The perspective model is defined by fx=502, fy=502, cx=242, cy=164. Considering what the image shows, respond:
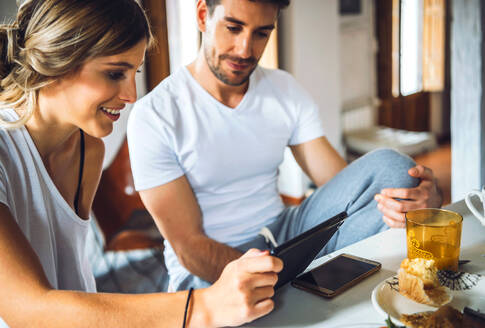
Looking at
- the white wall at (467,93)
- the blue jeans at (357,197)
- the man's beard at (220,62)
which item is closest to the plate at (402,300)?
the blue jeans at (357,197)

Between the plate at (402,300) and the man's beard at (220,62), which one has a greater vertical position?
the man's beard at (220,62)

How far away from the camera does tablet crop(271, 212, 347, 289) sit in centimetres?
78

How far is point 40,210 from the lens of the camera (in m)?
1.09

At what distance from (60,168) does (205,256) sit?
456 mm

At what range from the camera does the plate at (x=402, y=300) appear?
2.49ft

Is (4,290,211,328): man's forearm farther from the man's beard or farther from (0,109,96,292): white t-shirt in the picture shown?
the man's beard

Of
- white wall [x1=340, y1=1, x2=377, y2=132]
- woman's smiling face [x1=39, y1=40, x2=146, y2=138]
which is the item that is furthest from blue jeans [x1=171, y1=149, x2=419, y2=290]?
white wall [x1=340, y1=1, x2=377, y2=132]

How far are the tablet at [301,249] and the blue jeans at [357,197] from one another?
39cm

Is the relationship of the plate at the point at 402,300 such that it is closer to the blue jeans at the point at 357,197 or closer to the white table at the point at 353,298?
the white table at the point at 353,298

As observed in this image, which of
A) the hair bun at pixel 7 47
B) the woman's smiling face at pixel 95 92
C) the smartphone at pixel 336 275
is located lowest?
the smartphone at pixel 336 275

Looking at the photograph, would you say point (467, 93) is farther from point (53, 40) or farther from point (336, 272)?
point (53, 40)

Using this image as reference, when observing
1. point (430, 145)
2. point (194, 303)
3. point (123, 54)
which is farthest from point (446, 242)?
point (430, 145)

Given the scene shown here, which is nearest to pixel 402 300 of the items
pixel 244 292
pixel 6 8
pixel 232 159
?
pixel 244 292

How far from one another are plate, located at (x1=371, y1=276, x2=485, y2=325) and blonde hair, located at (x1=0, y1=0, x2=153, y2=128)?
68 centimetres
